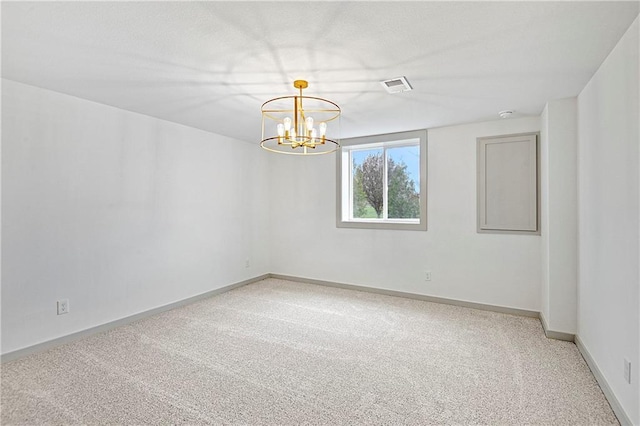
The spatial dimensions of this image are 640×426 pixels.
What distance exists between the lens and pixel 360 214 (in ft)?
16.7

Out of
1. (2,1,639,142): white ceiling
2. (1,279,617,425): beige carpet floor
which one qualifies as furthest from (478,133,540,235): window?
(1,279,617,425): beige carpet floor

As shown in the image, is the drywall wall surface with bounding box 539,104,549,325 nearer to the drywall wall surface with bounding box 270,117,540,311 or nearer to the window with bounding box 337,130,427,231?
the drywall wall surface with bounding box 270,117,540,311

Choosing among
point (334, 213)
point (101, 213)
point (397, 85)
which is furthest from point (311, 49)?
point (334, 213)

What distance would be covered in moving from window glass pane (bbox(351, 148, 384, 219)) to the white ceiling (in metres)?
1.72

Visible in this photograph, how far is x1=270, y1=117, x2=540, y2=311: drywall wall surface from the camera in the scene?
385cm

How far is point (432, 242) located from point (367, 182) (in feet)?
4.37

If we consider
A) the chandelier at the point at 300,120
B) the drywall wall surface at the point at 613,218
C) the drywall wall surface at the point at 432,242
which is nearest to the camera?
the drywall wall surface at the point at 613,218

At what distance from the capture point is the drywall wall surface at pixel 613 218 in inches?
71.4

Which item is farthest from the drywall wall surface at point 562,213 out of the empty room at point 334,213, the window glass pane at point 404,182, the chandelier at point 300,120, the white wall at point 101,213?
the white wall at point 101,213

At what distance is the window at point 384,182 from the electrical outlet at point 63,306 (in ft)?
11.1

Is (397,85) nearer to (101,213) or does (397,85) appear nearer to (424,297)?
(424,297)

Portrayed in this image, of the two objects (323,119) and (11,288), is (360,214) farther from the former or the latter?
(11,288)

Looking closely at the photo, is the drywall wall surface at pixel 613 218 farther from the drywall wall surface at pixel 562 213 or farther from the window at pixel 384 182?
the window at pixel 384 182

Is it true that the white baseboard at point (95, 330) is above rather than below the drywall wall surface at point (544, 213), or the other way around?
below
